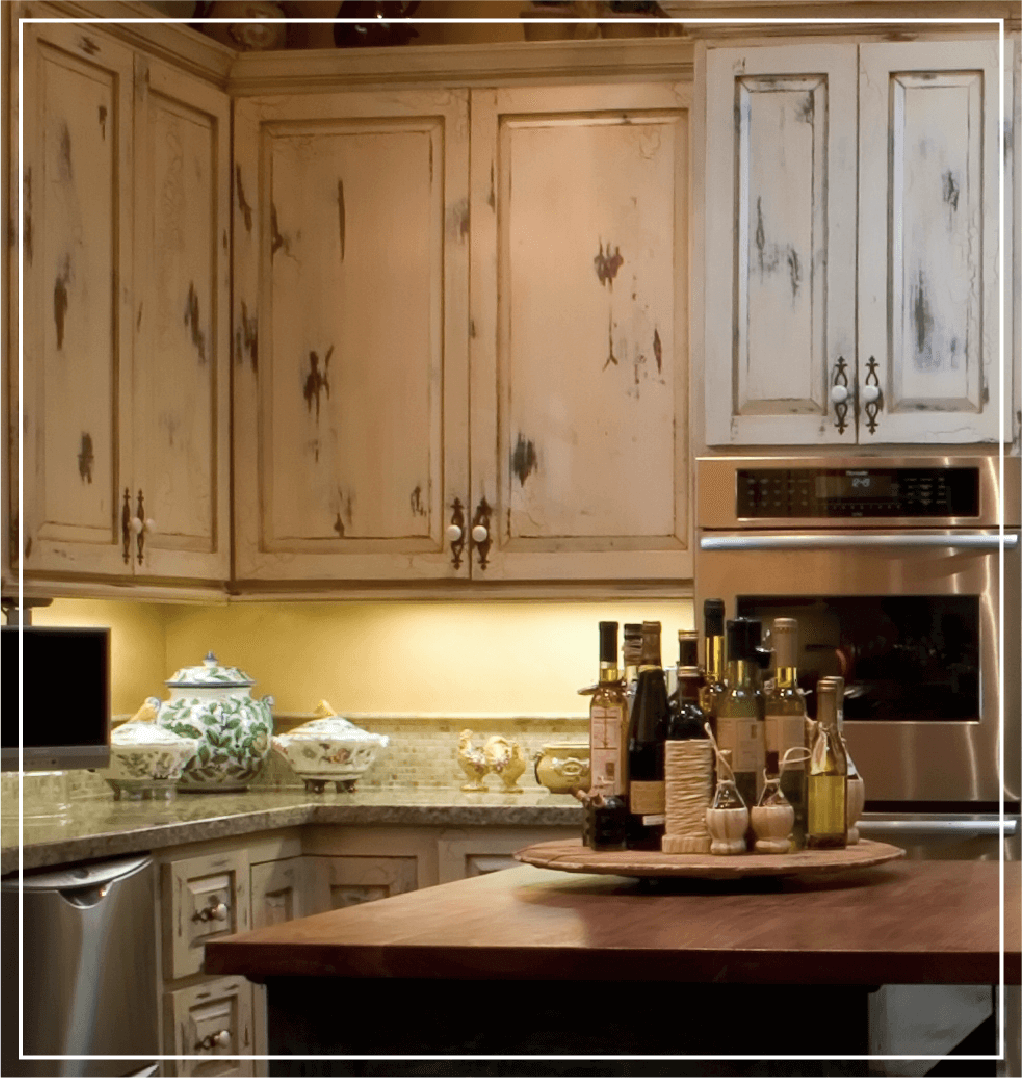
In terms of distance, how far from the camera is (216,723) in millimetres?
4102

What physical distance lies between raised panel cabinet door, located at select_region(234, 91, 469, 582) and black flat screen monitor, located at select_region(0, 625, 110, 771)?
31.0 inches

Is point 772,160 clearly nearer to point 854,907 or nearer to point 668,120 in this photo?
point 668,120

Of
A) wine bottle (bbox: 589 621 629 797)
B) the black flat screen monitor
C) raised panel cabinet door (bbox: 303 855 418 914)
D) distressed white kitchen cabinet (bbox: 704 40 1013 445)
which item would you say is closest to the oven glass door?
distressed white kitchen cabinet (bbox: 704 40 1013 445)

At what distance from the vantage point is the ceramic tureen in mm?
4109

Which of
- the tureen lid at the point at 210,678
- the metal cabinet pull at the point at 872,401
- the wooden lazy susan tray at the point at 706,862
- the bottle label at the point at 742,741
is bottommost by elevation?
the wooden lazy susan tray at the point at 706,862

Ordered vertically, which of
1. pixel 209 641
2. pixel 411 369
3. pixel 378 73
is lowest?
pixel 209 641

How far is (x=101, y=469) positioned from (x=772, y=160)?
1.56 meters

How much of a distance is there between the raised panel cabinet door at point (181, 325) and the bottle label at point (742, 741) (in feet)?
6.08

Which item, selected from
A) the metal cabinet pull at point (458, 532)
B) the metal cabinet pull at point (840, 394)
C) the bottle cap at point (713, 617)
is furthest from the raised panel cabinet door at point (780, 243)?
the bottle cap at point (713, 617)

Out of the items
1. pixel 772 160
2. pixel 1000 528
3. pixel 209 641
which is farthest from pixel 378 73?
pixel 1000 528

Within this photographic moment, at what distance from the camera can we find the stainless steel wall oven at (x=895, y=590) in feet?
12.1

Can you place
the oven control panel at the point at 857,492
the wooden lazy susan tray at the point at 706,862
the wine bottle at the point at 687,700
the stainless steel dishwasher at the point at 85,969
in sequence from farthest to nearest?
the oven control panel at the point at 857,492, the stainless steel dishwasher at the point at 85,969, the wine bottle at the point at 687,700, the wooden lazy susan tray at the point at 706,862

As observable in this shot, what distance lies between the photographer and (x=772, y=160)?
12.6 ft

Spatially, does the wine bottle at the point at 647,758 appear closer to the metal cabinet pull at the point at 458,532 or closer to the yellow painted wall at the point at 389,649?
the metal cabinet pull at the point at 458,532
